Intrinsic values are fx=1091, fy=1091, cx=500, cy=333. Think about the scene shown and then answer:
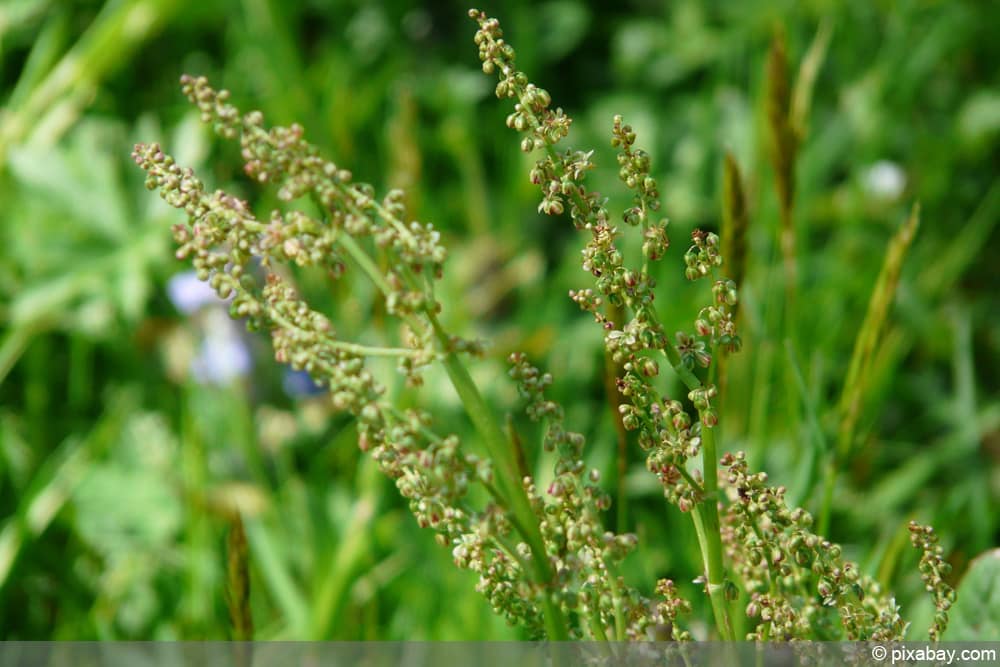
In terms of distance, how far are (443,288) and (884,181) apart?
1.13 m

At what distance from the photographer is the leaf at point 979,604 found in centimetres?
114

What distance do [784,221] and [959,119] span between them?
5.03ft

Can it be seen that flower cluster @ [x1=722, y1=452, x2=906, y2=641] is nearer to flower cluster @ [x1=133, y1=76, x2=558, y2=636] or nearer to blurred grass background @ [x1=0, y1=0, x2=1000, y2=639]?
flower cluster @ [x1=133, y1=76, x2=558, y2=636]

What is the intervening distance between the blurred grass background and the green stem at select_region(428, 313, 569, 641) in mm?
578

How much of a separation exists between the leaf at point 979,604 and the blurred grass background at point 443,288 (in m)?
0.17

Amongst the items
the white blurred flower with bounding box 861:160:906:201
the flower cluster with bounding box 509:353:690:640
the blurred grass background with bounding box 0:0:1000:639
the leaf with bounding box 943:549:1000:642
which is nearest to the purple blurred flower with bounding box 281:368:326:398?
the blurred grass background with bounding box 0:0:1000:639

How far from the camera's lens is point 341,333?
244 cm

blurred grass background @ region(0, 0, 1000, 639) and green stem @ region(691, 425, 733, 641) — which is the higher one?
blurred grass background @ region(0, 0, 1000, 639)

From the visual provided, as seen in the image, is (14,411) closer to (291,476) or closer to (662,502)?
(291,476)

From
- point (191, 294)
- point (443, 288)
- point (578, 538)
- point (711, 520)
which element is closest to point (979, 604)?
point (711, 520)

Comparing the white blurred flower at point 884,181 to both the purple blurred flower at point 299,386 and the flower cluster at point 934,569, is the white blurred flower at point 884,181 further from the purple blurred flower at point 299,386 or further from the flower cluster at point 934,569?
the flower cluster at point 934,569

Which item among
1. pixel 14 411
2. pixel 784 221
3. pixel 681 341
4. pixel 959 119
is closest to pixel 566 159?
pixel 681 341

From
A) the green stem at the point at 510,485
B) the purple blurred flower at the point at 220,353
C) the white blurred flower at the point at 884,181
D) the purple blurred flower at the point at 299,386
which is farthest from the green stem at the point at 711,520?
the white blurred flower at the point at 884,181

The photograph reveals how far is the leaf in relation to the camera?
114cm
